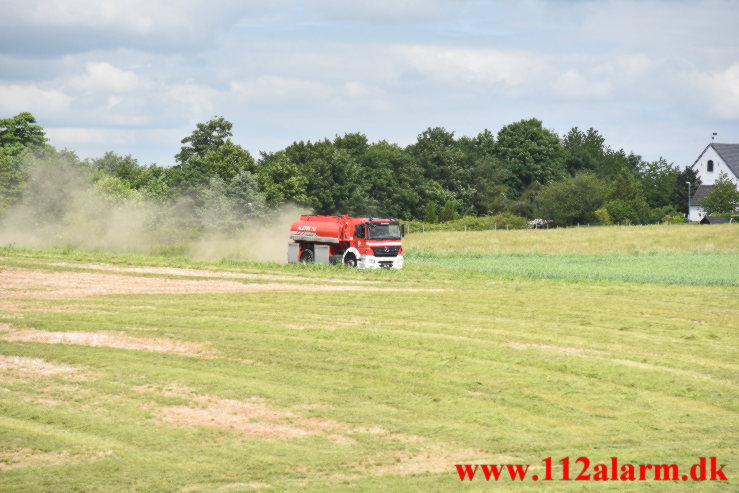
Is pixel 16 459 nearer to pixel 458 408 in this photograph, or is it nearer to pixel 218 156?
pixel 458 408

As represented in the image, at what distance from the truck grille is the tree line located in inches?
1422

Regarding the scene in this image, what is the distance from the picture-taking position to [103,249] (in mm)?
65875

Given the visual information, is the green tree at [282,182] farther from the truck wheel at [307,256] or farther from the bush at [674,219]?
the bush at [674,219]

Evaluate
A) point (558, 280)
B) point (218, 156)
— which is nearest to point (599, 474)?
point (558, 280)

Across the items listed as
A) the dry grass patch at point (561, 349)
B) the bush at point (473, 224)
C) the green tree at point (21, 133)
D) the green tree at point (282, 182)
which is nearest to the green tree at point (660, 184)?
the bush at point (473, 224)

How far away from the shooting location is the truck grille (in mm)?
45219

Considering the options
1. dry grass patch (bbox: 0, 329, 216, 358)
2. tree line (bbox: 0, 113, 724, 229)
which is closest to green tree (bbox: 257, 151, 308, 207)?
tree line (bbox: 0, 113, 724, 229)

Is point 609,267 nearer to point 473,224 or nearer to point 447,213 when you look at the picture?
point 473,224

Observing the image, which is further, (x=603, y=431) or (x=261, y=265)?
(x=261, y=265)

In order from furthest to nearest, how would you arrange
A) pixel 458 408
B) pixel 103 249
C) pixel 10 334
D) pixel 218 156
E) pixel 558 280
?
pixel 218 156 → pixel 103 249 → pixel 558 280 → pixel 10 334 → pixel 458 408

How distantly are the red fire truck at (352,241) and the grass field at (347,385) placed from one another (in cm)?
1063

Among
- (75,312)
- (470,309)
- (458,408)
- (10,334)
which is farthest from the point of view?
(470,309)

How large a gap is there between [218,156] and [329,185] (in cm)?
1375

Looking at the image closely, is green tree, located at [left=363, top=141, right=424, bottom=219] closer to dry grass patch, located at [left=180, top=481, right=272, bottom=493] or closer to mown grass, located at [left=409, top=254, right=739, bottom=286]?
mown grass, located at [left=409, top=254, right=739, bottom=286]
